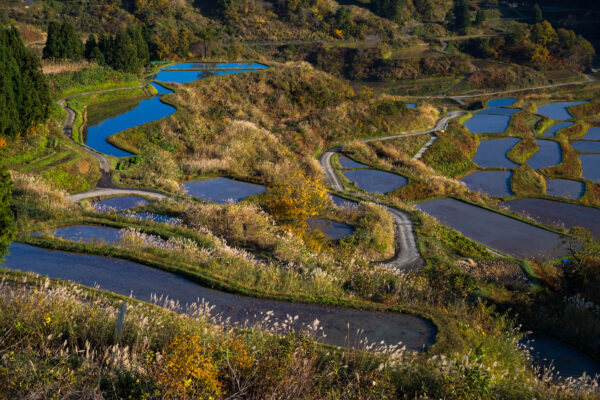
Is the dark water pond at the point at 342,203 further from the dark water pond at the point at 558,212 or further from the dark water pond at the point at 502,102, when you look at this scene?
the dark water pond at the point at 502,102

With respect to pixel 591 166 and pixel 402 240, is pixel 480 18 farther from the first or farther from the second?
pixel 402 240

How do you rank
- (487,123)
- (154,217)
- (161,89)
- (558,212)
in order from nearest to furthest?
(154,217) → (558,212) → (161,89) → (487,123)

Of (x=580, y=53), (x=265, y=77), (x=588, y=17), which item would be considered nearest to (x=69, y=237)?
(x=265, y=77)

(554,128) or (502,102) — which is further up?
(502,102)

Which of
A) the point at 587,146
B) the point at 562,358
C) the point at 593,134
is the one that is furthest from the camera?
the point at 593,134

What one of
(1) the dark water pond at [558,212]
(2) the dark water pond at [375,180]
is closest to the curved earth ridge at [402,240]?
(2) the dark water pond at [375,180]

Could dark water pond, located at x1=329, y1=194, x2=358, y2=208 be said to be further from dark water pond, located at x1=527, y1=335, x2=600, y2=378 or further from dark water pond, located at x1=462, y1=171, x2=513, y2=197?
dark water pond, located at x1=462, y1=171, x2=513, y2=197

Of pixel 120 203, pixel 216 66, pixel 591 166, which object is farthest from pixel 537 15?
pixel 120 203

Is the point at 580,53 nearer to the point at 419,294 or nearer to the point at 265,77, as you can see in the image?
the point at 265,77
